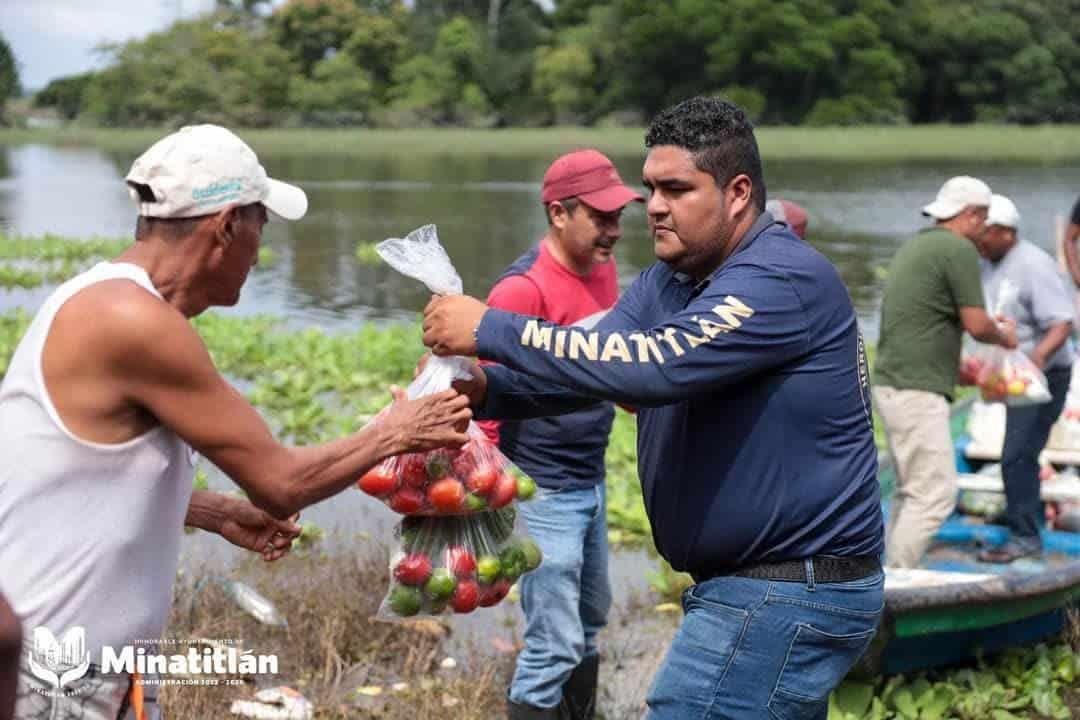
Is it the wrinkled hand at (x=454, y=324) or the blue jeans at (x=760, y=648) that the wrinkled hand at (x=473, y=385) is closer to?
the wrinkled hand at (x=454, y=324)

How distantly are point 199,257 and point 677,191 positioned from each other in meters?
1.18

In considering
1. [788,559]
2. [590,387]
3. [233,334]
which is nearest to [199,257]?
[590,387]

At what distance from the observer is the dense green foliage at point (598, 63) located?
300 feet

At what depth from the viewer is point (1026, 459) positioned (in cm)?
789

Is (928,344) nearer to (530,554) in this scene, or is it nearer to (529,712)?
(529,712)

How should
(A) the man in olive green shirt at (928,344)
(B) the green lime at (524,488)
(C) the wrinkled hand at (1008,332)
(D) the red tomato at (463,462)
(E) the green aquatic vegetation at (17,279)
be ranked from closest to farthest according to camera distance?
(D) the red tomato at (463,462) < (B) the green lime at (524,488) < (A) the man in olive green shirt at (928,344) < (C) the wrinkled hand at (1008,332) < (E) the green aquatic vegetation at (17,279)

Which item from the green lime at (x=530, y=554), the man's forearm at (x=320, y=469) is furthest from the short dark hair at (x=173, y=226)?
the green lime at (x=530, y=554)

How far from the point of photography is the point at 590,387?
348cm

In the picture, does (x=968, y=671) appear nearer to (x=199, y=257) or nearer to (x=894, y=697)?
(x=894, y=697)

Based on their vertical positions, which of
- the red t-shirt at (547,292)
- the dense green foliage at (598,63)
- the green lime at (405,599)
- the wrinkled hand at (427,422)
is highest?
the wrinkled hand at (427,422)

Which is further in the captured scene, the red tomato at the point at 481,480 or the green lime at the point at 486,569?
the green lime at the point at 486,569

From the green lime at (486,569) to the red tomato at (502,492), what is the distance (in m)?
0.15

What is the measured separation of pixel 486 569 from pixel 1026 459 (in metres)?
4.68

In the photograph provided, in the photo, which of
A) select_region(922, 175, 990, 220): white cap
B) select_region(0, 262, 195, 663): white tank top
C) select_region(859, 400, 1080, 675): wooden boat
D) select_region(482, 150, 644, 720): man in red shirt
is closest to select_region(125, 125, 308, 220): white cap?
select_region(0, 262, 195, 663): white tank top
